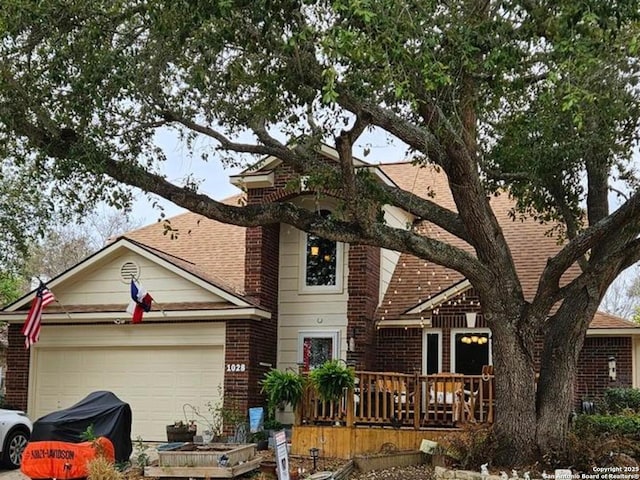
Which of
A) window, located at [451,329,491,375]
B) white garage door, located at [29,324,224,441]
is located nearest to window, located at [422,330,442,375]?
window, located at [451,329,491,375]

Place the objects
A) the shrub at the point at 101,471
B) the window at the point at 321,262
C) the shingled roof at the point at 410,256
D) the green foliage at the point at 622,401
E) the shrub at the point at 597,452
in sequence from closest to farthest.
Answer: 1. the shrub at the point at 101,471
2. the shrub at the point at 597,452
3. the green foliage at the point at 622,401
4. the shingled roof at the point at 410,256
5. the window at the point at 321,262

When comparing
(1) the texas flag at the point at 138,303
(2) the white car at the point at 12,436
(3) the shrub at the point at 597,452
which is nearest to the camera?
(3) the shrub at the point at 597,452

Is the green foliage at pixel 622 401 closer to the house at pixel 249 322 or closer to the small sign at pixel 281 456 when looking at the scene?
the house at pixel 249 322

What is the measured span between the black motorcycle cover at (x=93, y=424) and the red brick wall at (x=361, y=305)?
18.5ft

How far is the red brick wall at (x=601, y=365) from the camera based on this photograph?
16.4m

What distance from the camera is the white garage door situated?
17812 millimetres

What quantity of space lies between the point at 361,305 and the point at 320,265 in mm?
1606

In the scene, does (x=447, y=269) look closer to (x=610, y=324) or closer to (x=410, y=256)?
(x=410, y=256)

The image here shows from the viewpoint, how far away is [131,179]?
1198 cm

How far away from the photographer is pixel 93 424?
41.2 feet

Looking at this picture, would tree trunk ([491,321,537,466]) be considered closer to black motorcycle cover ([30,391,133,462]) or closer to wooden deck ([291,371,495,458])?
wooden deck ([291,371,495,458])

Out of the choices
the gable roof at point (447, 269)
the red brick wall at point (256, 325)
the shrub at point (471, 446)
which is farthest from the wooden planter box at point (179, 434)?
the shrub at point (471, 446)

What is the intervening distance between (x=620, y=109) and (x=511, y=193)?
3594 millimetres

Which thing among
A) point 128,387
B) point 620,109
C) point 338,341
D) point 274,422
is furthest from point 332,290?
point 620,109
